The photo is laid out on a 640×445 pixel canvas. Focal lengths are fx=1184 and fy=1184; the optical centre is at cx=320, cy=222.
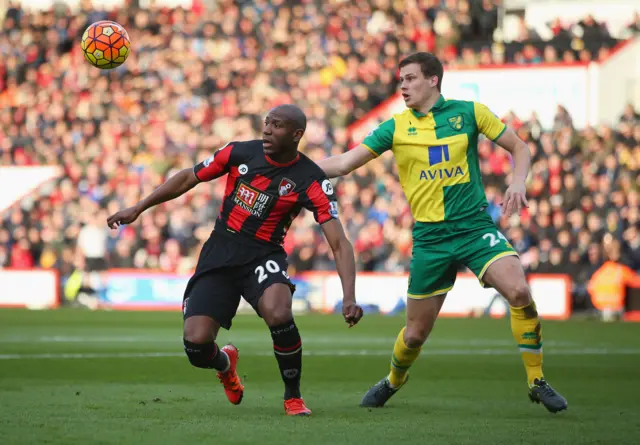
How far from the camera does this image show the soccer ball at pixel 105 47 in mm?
10164

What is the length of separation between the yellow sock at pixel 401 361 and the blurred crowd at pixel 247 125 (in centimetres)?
1418

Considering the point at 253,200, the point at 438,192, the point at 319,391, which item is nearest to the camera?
the point at 253,200

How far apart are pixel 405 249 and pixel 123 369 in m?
12.8

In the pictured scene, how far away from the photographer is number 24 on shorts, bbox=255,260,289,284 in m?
8.07

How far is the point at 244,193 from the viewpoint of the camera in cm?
814

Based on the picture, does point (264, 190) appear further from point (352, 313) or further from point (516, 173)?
point (516, 173)

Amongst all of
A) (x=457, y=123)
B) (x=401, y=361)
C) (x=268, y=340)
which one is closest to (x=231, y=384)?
(x=401, y=361)

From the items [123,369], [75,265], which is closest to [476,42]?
[75,265]

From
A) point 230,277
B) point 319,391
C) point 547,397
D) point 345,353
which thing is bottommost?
point 345,353

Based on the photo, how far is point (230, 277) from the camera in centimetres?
822

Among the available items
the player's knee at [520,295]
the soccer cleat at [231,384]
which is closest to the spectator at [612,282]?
the player's knee at [520,295]

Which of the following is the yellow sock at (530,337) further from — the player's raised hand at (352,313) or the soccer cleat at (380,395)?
the player's raised hand at (352,313)

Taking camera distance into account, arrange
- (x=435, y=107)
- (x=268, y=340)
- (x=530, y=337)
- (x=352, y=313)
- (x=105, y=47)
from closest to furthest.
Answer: (x=352, y=313)
(x=530, y=337)
(x=435, y=107)
(x=105, y=47)
(x=268, y=340)

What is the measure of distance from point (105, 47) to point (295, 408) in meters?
3.94
